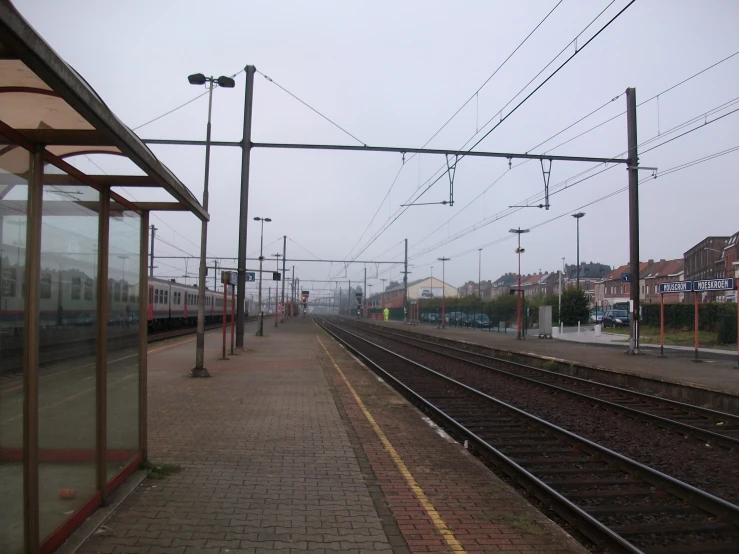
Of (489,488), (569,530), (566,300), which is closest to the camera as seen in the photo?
(569,530)

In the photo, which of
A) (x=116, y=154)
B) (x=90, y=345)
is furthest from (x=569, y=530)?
(x=116, y=154)

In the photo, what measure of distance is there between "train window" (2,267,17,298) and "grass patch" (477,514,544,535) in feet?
12.3

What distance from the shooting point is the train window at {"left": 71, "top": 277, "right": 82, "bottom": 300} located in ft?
13.7

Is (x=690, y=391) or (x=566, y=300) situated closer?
(x=690, y=391)

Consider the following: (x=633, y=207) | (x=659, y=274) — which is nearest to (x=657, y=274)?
(x=659, y=274)

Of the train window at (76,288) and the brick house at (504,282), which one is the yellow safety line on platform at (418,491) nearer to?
the train window at (76,288)

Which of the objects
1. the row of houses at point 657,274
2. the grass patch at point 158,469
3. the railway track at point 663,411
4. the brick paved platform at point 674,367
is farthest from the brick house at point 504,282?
the grass patch at point 158,469

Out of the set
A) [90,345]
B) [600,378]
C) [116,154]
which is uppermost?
[116,154]

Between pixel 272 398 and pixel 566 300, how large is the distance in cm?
3407

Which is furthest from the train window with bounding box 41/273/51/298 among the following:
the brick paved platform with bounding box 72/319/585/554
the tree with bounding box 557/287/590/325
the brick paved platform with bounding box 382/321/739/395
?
the tree with bounding box 557/287/590/325

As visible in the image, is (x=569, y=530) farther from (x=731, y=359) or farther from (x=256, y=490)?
(x=731, y=359)

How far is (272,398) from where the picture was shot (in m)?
10.5

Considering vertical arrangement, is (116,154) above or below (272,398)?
above

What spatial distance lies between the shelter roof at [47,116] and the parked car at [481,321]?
4709 centimetres
